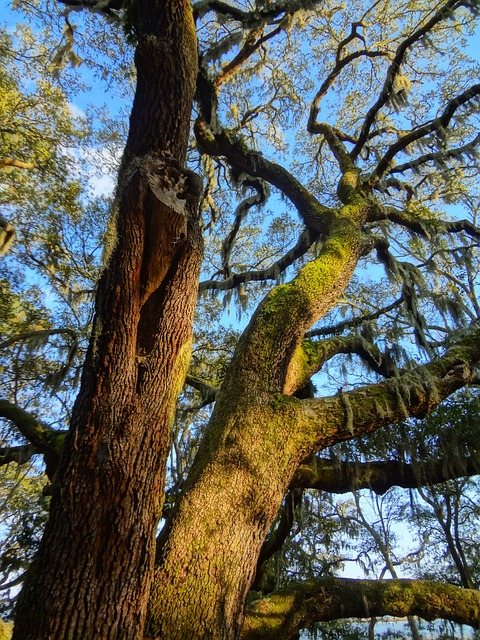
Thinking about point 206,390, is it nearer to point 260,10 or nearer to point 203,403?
point 203,403

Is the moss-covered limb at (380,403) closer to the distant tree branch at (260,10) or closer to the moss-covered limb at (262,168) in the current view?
the moss-covered limb at (262,168)

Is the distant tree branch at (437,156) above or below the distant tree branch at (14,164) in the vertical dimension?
above

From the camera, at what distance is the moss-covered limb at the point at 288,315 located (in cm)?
320

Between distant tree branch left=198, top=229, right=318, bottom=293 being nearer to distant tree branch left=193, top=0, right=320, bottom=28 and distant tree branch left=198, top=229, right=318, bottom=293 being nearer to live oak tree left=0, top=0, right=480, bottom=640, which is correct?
live oak tree left=0, top=0, right=480, bottom=640

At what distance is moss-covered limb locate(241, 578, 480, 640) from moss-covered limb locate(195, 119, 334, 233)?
3856 mm

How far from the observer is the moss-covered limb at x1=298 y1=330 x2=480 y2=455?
302 cm

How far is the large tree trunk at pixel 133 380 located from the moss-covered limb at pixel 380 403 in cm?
113

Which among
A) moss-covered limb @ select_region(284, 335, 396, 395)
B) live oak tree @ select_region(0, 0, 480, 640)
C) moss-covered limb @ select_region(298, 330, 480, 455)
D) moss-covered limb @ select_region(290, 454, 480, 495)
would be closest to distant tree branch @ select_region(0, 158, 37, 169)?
live oak tree @ select_region(0, 0, 480, 640)

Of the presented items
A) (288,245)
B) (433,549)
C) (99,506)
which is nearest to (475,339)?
(99,506)

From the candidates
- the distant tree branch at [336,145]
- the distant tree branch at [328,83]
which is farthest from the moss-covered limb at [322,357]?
the distant tree branch at [328,83]

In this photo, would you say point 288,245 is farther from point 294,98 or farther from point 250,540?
point 250,540

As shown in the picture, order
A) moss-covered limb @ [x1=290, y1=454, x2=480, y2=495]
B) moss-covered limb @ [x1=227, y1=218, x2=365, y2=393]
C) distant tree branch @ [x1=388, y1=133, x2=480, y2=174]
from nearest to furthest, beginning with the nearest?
moss-covered limb @ [x1=227, y1=218, x2=365, y2=393] → moss-covered limb @ [x1=290, y1=454, x2=480, y2=495] → distant tree branch @ [x1=388, y1=133, x2=480, y2=174]

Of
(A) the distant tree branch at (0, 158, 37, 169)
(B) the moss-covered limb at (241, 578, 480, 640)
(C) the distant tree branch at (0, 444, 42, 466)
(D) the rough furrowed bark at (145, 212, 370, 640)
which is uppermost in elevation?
(A) the distant tree branch at (0, 158, 37, 169)

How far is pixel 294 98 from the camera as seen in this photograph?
7.95 m
